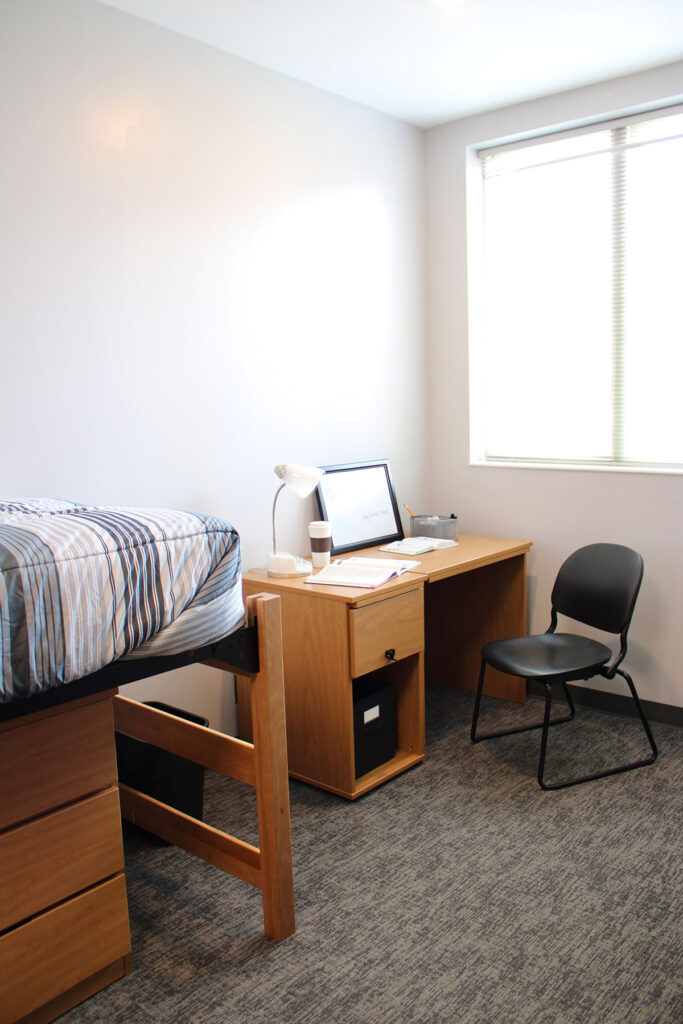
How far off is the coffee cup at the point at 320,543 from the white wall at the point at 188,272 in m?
0.18

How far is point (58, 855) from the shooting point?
1.67 metres

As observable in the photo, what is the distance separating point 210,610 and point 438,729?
1.80 m

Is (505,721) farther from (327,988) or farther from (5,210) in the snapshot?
(5,210)

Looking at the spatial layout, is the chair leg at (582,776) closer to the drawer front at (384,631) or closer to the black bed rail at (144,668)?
the drawer front at (384,631)

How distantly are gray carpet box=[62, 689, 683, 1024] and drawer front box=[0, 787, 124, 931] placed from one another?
0.30 metres

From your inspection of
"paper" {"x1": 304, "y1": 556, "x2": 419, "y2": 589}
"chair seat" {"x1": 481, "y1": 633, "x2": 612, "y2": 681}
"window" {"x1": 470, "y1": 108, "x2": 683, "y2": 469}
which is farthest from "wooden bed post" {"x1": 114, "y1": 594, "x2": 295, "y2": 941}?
"window" {"x1": 470, "y1": 108, "x2": 683, "y2": 469}

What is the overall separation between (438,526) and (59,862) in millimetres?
2138

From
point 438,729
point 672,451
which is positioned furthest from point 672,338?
point 438,729

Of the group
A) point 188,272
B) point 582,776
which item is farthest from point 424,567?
point 188,272

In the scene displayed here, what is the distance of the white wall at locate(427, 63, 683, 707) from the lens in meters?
3.11

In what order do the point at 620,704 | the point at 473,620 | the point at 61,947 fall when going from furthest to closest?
the point at 473,620 → the point at 620,704 → the point at 61,947

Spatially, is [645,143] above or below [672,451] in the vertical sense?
above

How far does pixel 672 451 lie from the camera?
10.4 feet

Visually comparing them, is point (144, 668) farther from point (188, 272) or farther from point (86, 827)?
point (188, 272)
